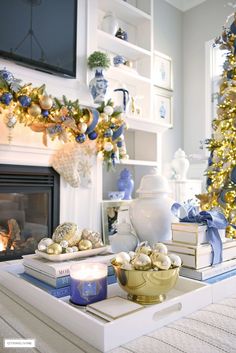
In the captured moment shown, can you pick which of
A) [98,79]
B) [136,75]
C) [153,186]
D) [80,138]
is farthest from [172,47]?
[153,186]

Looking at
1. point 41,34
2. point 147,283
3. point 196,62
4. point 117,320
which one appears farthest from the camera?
point 196,62

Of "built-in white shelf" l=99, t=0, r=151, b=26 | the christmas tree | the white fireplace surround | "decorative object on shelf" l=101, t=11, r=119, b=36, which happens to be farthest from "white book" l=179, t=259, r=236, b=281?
"built-in white shelf" l=99, t=0, r=151, b=26

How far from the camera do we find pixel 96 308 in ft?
2.08

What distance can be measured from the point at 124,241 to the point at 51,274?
37 centimetres

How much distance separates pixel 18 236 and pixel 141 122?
131cm

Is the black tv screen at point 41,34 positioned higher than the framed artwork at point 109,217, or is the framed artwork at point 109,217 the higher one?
the black tv screen at point 41,34

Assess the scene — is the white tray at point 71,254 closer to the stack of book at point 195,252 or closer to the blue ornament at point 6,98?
the stack of book at point 195,252

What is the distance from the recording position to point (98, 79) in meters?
2.20

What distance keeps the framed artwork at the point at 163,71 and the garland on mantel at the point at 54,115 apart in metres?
1.48

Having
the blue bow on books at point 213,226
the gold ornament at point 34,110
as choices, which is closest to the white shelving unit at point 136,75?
the gold ornament at point 34,110

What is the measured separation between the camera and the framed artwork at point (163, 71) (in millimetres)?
3354

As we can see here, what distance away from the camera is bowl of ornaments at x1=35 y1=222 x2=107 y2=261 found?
849 mm

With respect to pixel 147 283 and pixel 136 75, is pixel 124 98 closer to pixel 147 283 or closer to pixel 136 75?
pixel 136 75

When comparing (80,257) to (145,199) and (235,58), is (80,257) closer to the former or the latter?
(145,199)
